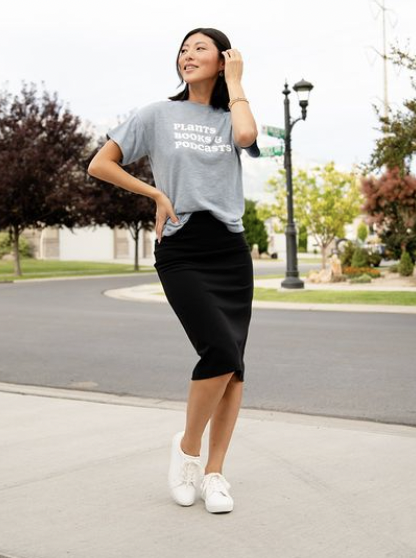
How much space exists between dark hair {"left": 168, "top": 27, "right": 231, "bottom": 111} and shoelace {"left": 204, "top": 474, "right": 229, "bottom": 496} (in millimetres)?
1713

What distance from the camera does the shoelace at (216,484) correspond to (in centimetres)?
366

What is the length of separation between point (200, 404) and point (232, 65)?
1.53m

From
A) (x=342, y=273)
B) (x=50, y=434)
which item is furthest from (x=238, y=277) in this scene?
(x=342, y=273)

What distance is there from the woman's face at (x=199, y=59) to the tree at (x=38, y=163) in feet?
96.6

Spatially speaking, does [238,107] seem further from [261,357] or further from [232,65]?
[261,357]

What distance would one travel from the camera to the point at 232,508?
3.62 meters

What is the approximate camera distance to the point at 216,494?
362 centimetres

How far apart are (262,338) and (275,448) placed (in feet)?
21.2

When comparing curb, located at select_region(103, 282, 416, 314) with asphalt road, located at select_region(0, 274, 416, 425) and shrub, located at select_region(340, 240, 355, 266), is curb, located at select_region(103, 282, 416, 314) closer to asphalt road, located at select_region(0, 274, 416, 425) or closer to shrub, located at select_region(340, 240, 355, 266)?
asphalt road, located at select_region(0, 274, 416, 425)

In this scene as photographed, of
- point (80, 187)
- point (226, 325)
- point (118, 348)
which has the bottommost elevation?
point (118, 348)

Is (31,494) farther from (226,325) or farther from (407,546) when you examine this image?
(407,546)

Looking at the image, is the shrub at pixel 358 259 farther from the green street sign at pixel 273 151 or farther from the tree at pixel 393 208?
the green street sign at pixel 273 151

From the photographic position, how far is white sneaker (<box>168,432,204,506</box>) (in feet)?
12.1

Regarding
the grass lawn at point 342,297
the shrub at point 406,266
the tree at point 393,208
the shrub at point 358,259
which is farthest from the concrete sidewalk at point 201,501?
the tree at point 393,208
